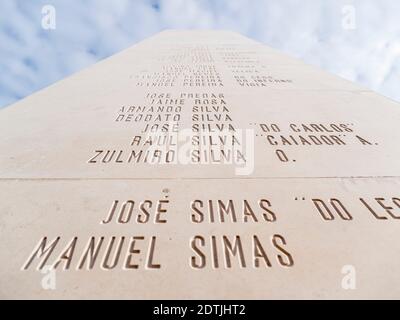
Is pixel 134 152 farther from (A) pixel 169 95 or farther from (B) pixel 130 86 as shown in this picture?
(B) pixel 130 86

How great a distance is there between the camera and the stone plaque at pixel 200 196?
1.60 metres

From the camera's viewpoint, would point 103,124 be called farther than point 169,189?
Yes

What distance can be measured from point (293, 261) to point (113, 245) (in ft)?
3.42

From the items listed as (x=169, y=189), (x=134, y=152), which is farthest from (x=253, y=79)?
(x=169, y=189)

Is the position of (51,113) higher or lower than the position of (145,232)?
higher

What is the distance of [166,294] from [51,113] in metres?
2.93

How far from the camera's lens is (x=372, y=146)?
2877 millimetres

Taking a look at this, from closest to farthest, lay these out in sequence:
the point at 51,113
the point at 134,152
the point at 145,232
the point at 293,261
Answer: the point at 293,261 < the point at 145,232 < the point at 134,152 < the point at 51,113

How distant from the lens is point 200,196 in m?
2.19

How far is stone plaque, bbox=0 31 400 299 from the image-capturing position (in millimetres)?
1600

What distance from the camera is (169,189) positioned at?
89.4 inches

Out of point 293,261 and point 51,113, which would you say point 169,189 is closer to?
point 293,261
